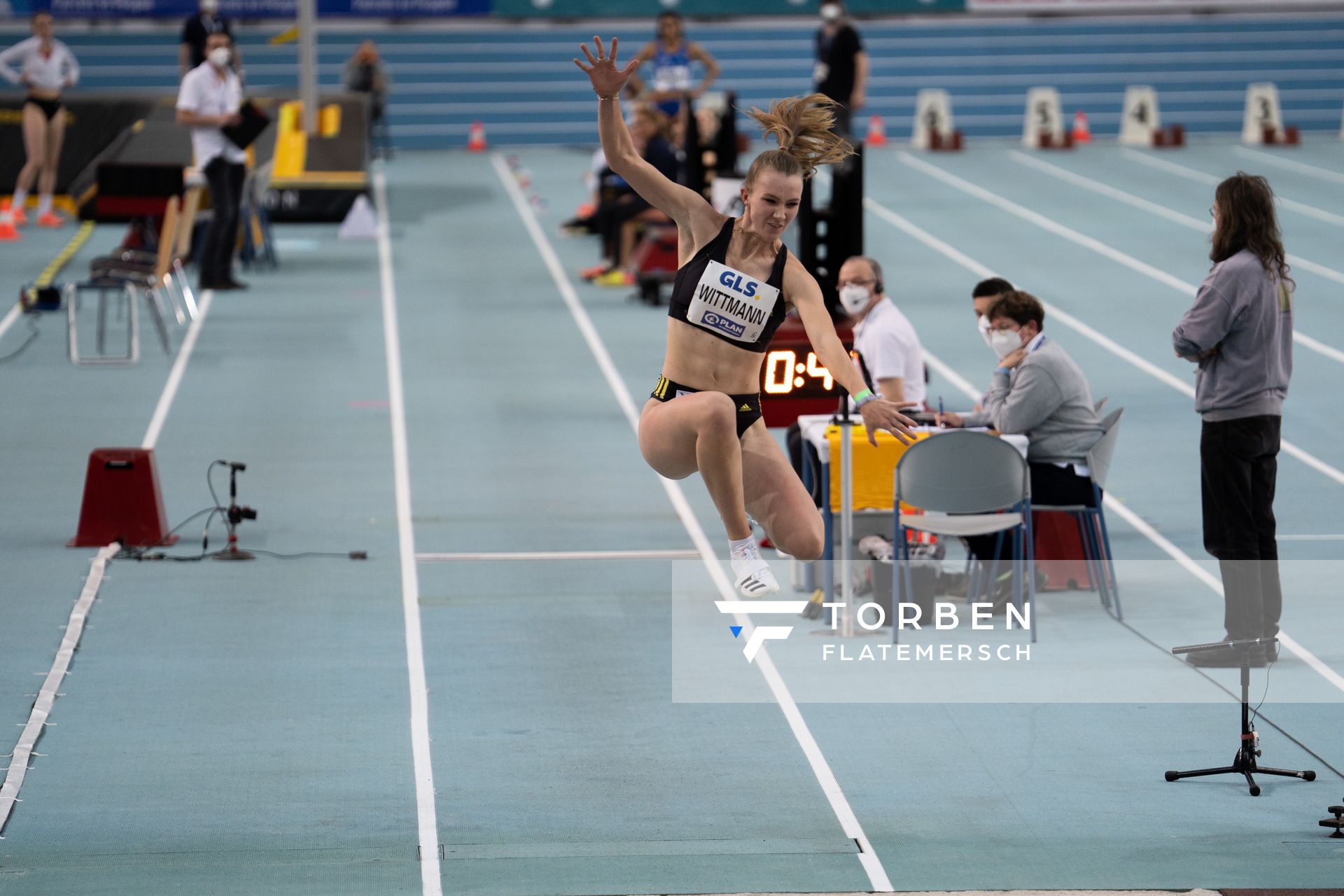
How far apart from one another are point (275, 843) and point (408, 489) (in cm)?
484

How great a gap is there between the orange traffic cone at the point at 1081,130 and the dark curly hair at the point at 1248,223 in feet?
61.5

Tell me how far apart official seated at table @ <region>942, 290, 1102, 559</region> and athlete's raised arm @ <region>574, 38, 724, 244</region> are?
306cm

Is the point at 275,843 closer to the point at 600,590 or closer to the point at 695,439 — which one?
the point at 695,439

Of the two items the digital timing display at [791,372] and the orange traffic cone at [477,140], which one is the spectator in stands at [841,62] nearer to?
the orange traffic cone at [477,140]

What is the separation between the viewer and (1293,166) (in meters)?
22.6

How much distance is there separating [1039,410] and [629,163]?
356 cm

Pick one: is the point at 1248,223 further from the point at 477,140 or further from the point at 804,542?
the point at 477,140

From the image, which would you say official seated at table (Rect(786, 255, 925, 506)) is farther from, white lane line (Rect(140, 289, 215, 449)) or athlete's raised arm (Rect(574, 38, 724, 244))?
white lane line (Rect(140, 289, 215, 449))

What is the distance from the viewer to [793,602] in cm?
841

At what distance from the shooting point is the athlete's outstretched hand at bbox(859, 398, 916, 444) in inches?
185

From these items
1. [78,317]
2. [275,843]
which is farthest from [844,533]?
[78,317]

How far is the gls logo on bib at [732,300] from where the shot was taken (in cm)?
528

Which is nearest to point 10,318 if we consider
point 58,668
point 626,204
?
point 626,204

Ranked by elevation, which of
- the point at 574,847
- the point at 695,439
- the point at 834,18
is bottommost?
the point at 574,847
